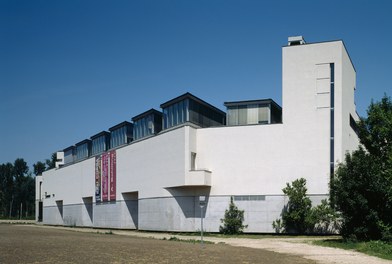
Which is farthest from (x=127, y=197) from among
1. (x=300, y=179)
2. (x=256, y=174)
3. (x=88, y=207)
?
(x=300, y=179)

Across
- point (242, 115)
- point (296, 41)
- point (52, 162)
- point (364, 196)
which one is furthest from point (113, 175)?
point (52, 162)

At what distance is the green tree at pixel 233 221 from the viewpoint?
47.3 m

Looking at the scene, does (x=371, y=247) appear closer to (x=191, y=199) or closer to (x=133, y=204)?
(x=191, y=199)

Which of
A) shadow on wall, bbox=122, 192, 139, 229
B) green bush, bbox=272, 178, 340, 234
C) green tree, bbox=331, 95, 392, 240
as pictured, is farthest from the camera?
shadow on wall, bbox=122, 192, 139, 229

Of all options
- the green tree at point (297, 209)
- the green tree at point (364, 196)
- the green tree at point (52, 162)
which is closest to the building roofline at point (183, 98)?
the green tree at point (297, 209)

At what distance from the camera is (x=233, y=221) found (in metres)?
47.2

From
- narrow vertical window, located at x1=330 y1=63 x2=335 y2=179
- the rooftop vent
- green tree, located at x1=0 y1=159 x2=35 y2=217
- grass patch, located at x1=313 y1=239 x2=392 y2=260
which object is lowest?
green tree, located at x1=0 y1=159 x2=35 y2=217

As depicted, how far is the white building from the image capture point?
151 ft

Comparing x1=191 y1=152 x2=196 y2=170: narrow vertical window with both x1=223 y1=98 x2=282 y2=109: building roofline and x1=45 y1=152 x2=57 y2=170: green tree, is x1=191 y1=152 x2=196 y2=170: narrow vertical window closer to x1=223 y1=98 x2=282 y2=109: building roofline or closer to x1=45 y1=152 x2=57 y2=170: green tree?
x1=223 y1=98 x2=282 y2=109: building roofline

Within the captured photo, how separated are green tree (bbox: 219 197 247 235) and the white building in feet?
2.15

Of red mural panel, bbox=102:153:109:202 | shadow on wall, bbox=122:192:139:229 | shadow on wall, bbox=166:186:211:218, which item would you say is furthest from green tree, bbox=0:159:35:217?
shadow on wall, bbox=166:186:211:218

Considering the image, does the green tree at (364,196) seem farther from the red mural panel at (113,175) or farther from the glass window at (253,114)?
the red mural panel at (113,175)

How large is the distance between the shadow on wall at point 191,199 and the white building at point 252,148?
10cm

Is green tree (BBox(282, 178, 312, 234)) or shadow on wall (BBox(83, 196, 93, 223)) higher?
green tree (BBox(282, 178, 312, 234))
